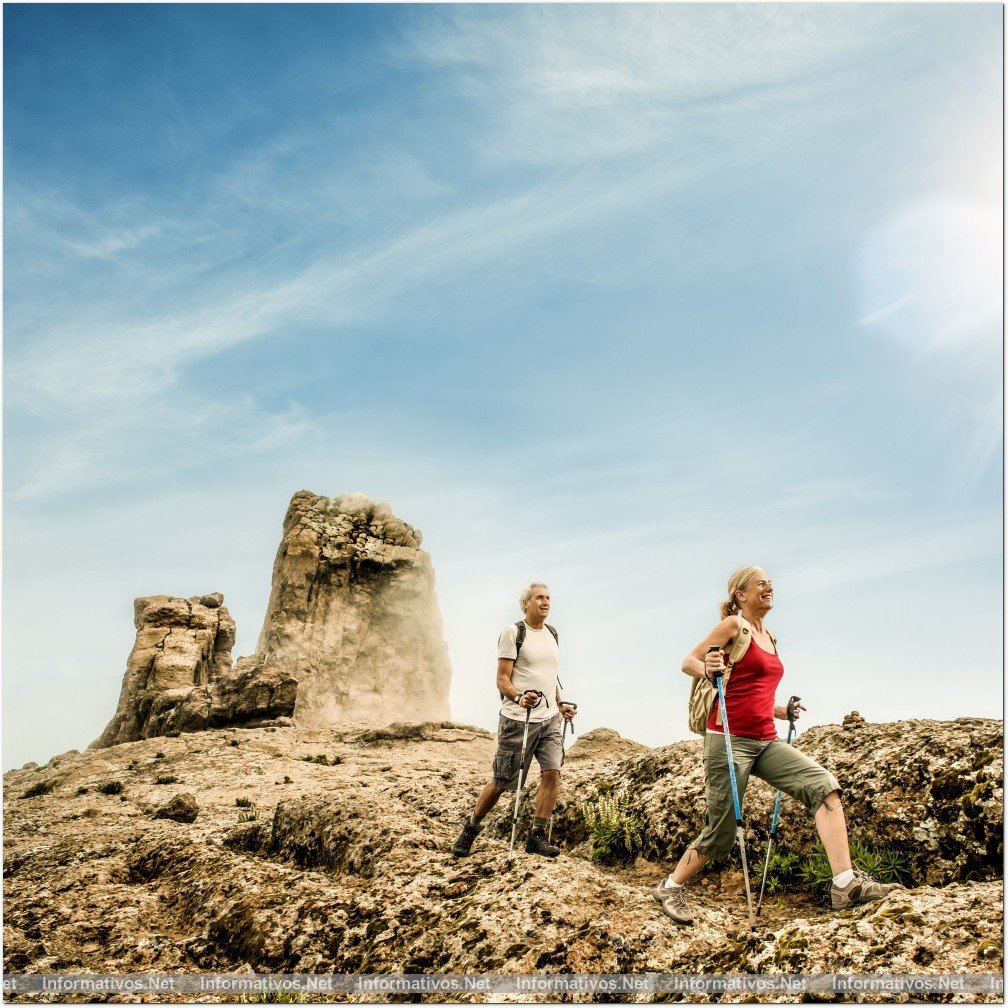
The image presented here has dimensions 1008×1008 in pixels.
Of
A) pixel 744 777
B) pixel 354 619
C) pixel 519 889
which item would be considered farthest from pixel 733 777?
pixel 354 619

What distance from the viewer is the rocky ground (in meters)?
5.44

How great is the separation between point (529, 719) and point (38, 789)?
26.0 meters

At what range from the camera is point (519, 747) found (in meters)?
Result: 8.22

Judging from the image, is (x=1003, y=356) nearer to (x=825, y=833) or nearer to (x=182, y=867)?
(x=825, y=833)

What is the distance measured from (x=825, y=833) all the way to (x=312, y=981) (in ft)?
15.8

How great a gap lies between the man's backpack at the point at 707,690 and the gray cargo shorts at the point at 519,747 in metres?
2.09

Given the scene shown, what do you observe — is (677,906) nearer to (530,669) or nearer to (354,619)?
(530,669)

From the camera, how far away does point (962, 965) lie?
466 centimetres

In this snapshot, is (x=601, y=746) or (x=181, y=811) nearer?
(x=181, y=811)

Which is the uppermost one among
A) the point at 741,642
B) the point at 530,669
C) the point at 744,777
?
Result: the point at 741,642

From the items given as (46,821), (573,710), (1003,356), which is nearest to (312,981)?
(573,710)

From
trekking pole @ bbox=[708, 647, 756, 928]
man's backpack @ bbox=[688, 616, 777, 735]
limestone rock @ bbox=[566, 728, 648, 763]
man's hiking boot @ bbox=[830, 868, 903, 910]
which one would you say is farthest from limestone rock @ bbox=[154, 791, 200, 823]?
limestone rock @ bbox=[566, 728, 648, 763]

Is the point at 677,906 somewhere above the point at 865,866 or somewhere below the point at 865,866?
below

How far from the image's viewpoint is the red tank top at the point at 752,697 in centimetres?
631
